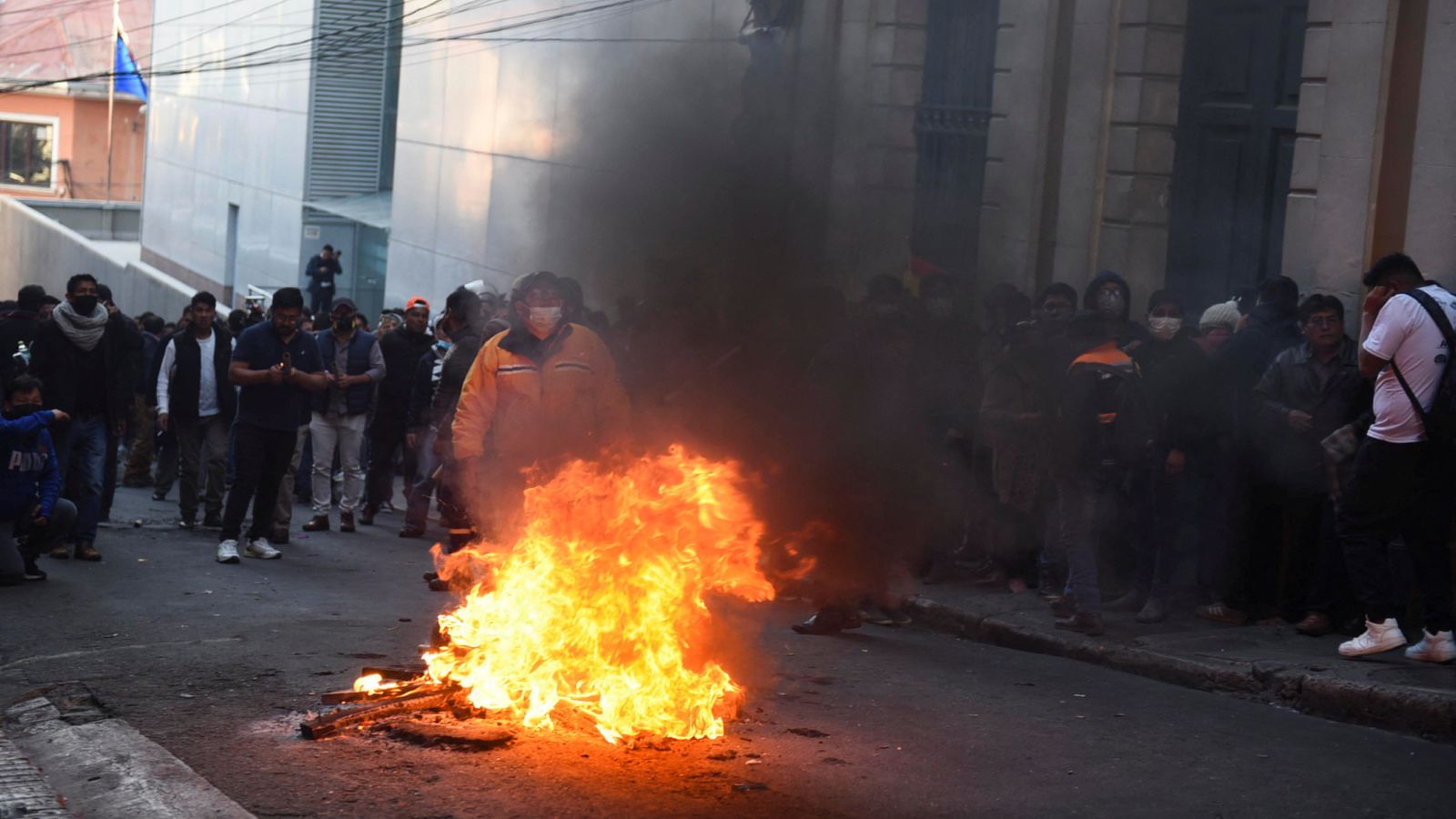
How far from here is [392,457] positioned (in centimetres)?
1159

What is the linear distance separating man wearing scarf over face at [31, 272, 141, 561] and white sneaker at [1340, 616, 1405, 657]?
22.5 ft

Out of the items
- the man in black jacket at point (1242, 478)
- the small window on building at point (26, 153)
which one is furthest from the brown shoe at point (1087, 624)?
the small window on building at point (26, 153)

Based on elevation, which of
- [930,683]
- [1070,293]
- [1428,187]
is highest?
[1428,187]

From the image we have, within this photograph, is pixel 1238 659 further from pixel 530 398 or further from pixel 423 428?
pixel 423 428

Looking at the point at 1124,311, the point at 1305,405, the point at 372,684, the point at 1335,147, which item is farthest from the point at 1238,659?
the point at 372,684

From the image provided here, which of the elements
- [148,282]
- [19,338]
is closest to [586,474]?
[19,338]

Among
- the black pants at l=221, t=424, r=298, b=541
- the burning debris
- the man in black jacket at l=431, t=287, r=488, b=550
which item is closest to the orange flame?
the burning debris

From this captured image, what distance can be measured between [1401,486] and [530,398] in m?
3.78

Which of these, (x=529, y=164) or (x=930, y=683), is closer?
(x=930, y=683)

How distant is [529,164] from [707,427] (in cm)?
700

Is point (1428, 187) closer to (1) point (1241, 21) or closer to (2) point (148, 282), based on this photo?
(1) point (1241, 21)

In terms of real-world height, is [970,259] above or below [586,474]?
above

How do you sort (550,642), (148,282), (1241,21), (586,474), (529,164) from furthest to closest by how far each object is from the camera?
(148,282) < (529,164) < (1241,21) < (586,474) < (550,642)

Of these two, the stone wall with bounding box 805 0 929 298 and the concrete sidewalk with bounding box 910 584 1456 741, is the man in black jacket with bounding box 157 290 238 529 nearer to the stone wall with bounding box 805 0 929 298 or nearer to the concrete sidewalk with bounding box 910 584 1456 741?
the stone wall with bounding box 805 0 929 298
